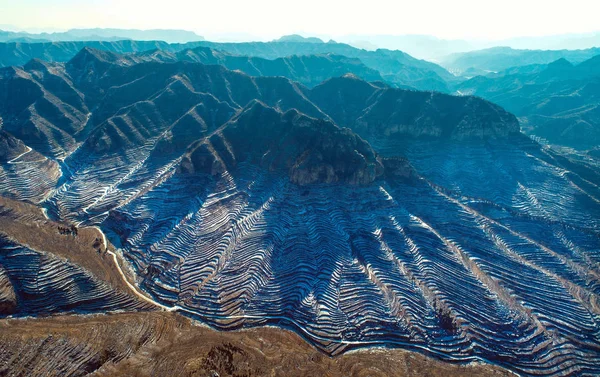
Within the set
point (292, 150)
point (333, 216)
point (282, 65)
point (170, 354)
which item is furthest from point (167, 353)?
point (282, 65)

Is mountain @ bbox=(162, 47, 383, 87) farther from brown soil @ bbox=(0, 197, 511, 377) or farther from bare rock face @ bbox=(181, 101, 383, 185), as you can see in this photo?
brown soil @ bbox=(0, 197, 511, 377)

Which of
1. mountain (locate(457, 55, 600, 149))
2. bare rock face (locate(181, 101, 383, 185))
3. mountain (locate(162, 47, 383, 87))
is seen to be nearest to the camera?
bare rock face (locate(181, 101, 383, 185))

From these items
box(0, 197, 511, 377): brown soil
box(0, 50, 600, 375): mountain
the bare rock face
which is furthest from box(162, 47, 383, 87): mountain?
box(0, 197, 511, 377): brown soil

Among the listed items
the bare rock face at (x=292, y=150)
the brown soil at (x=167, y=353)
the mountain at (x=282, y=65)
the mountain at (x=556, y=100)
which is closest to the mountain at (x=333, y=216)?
the bare rock face at (x=292, y=150)

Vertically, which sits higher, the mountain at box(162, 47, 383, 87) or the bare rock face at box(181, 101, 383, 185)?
the mountain at box(162, 47, 383, 87)

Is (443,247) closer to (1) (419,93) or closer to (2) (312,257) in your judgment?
(2) (312,257)

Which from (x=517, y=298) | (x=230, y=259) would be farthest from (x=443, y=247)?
(x=230, y=259)

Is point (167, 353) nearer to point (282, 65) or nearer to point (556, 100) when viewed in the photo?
point (556, 100)
